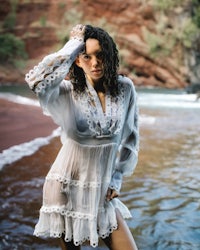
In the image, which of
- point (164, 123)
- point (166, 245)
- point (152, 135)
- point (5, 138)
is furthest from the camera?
point (164, 123)

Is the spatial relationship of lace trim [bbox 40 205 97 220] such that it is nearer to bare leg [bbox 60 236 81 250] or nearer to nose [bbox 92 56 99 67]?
bare leg [bbox 60 236 81 250]

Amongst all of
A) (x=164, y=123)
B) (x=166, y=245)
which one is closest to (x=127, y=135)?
(x=166, y=245)

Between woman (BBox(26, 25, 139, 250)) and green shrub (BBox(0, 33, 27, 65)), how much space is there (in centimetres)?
3051

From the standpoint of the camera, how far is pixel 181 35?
1214 inches

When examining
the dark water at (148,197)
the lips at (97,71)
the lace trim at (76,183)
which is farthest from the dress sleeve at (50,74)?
the dark water at (148,197)

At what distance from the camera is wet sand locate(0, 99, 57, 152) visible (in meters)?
7.80

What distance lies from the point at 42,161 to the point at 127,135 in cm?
416

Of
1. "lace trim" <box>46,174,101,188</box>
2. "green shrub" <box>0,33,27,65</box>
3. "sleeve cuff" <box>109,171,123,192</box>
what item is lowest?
"sleeve cuff" <box>109,171,123,192</box>

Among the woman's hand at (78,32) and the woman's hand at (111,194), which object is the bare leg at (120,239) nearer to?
the woman's hand at (111,194)

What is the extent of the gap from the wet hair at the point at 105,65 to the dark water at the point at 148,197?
1.66m

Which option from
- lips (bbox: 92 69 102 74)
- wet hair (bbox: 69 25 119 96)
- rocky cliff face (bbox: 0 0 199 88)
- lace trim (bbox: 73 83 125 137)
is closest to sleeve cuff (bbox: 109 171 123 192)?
lace trim (bbox: 73 83 125 137)

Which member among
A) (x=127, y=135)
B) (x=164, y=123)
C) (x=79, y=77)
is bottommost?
(x=164, y=123)

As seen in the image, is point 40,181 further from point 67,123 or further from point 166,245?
point 67,123

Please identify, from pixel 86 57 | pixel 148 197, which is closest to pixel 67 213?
pixel 86 57
